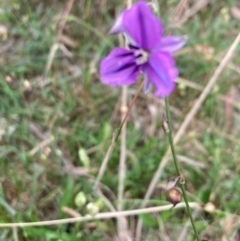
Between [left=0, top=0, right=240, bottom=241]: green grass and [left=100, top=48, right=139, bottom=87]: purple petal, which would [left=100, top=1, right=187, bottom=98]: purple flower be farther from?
[left=0, top=0, right=240, bottom=241]: green grass

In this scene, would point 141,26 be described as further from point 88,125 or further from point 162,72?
point 88,125

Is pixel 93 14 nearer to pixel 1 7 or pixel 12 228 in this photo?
pixel 1 7

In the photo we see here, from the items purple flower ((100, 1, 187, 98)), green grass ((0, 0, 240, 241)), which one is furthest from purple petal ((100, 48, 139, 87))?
green grass ((0, 0, 240, 241))

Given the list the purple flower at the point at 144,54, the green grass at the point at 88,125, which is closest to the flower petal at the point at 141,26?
the purple flower at the point at 144,54

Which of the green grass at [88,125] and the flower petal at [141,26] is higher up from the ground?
the flower petal at [141,26]

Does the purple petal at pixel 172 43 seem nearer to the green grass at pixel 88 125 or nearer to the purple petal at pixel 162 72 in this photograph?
the purple petal at pixel 162 72

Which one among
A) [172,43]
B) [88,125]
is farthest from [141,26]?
[88,125]
